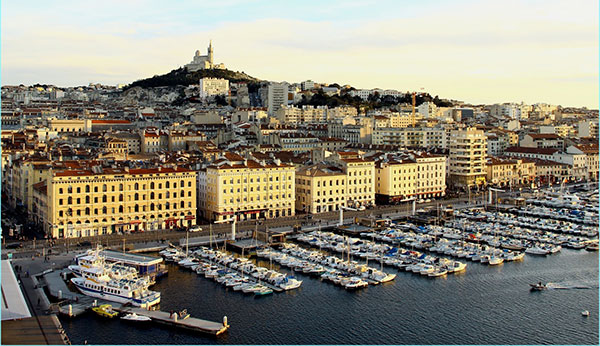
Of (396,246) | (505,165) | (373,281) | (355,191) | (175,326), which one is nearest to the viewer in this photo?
(175,326)

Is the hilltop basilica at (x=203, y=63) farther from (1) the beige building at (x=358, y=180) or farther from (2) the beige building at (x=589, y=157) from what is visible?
(1) the beige building at (x=358, y=180)

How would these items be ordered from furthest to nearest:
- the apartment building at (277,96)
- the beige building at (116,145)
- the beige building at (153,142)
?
1. the apartment building at (277,96)
2. the beige building at (153,142)
3. the beige building at (116,145)

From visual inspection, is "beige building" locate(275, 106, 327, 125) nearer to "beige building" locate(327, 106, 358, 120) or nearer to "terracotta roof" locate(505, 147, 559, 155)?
"beige building" locate(327, 106, 358, 120)

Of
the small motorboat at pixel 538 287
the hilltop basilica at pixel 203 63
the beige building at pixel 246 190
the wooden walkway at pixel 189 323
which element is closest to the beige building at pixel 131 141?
the beige building at pixel 246 190

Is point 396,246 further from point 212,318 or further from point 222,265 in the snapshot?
point 212,318

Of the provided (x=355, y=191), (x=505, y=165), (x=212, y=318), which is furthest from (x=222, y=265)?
(x=505, y=165)

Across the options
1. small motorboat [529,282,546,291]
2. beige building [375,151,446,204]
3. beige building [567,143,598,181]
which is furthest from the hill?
small motorboat [529,282,546,291]
